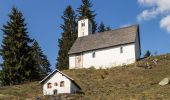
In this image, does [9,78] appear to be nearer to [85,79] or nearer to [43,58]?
[85,79]

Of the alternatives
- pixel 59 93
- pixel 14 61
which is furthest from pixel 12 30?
pixel 59 93

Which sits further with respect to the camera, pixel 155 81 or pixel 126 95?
pixel 155 81

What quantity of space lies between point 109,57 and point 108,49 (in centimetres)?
171

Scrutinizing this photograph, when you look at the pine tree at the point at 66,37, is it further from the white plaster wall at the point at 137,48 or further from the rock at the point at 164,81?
the rock at the point at 164,81

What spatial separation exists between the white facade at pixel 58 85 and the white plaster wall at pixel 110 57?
18.7m

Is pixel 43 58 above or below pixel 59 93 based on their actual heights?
above

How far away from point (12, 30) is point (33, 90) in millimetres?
17781

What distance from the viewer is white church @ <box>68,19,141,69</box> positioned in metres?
74.5

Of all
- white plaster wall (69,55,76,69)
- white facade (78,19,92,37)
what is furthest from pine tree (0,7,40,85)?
white facade (78,19,92,37)

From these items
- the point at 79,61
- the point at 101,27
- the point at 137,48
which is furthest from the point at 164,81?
the point at 101,27

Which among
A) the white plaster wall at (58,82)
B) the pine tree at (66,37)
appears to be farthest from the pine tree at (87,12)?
the white plaster wall at (58,82)

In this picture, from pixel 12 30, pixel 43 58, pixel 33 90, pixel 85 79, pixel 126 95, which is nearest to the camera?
pixel 126 95

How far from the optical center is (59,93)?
56531 millimetres

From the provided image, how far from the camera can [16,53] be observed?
72250 millimetres
